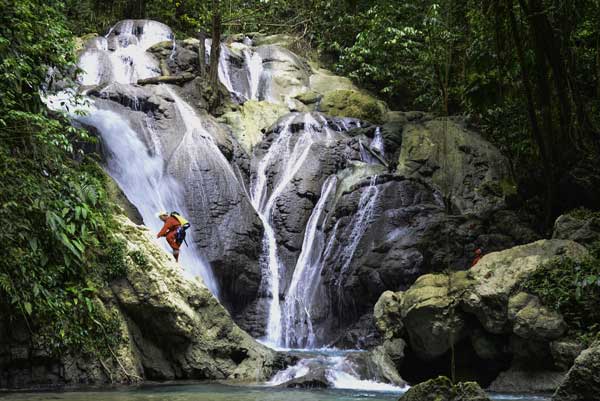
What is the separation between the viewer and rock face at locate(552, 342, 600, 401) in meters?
5.09

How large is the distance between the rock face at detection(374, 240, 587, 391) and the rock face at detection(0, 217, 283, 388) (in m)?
2.46

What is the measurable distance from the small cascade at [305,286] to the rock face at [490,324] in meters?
3.75

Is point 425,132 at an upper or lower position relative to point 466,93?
upper

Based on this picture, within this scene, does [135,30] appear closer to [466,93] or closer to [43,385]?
[466,93]

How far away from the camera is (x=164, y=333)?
34.3 feet

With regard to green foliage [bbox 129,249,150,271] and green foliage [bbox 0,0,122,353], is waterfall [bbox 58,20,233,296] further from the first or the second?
green foliage [bbox 0,0,122,353]

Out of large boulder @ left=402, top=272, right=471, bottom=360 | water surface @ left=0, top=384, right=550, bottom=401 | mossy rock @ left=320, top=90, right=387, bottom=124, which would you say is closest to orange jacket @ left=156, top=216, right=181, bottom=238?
water surface @ left=0, top=384, right=550, bottom=401

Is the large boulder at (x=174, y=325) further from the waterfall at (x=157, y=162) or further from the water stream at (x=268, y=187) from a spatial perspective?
the waterfall at (x=157, y=162)

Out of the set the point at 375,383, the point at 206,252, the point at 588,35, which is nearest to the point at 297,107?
the point at 206,252

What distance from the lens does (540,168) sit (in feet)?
51.5

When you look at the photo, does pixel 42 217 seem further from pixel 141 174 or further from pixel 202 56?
pixel 202 56

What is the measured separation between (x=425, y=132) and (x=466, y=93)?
30.5ft

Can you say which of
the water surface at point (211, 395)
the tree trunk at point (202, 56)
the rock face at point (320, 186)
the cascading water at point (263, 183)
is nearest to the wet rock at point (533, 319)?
the water surface at point (211, 395)

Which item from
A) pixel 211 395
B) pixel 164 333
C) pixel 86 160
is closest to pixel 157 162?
pixel 86 160
